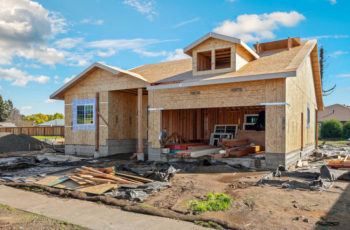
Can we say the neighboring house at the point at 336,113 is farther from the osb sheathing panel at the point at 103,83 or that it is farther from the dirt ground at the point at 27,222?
the dirt ground at the point at 27,222

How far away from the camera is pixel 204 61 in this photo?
631 inches

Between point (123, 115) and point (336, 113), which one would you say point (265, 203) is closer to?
point (123, 115)

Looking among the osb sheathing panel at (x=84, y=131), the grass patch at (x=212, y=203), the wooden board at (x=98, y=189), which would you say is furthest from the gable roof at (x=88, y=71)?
the grass patch at (x=212, y=203)

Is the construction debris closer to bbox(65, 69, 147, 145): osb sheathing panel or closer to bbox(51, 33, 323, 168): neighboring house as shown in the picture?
bbox(51, 33, 323, 168): neighboring house

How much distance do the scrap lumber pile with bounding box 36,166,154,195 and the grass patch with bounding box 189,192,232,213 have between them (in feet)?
8.43

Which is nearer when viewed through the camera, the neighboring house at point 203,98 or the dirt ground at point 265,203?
the dirt ground at point 265,203

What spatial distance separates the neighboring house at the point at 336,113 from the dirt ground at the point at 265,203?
50.2m

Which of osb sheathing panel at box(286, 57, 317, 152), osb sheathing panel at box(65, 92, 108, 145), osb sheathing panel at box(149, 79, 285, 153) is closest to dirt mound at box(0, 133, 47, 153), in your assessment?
osb sheathing panel at box(65, 92, 108, 145)

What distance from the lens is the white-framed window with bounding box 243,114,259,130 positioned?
17566 millimetres

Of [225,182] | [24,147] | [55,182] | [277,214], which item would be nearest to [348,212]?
[277,214]

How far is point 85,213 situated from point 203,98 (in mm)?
8420

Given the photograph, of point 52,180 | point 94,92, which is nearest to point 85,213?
point 52,180

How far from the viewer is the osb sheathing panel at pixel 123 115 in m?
17.8

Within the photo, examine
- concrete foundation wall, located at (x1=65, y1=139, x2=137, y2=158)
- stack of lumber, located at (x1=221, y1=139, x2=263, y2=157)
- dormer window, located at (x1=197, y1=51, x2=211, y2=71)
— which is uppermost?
dormer window, located at (x1=197, y1=51, x2=211, y2=71)
